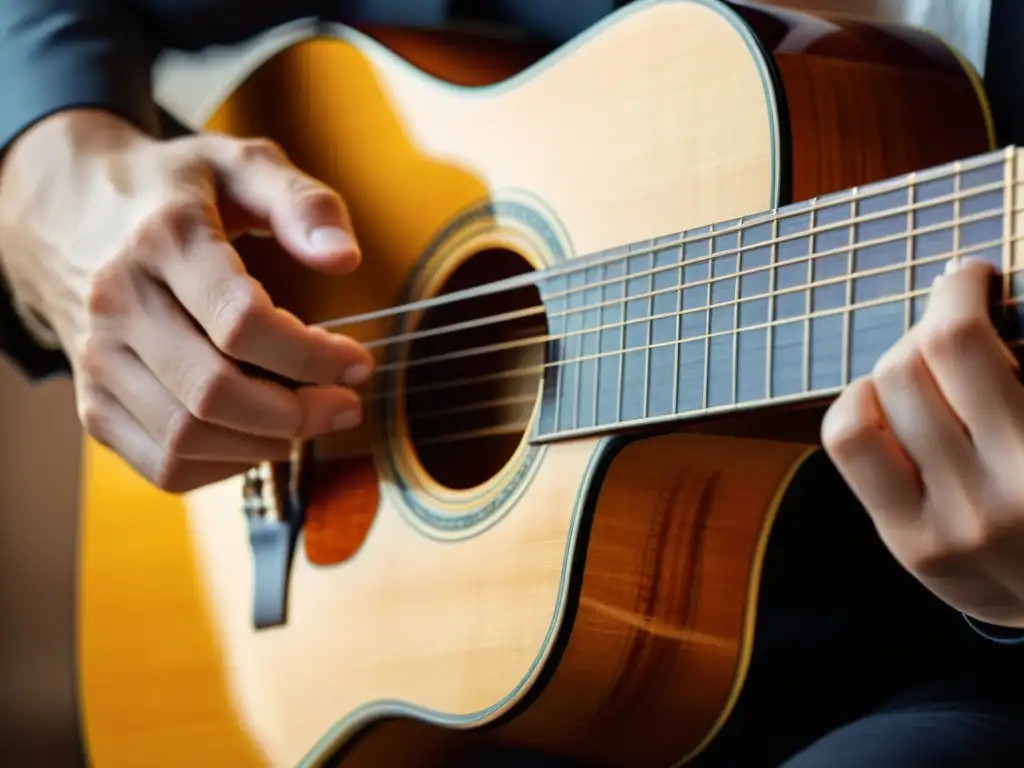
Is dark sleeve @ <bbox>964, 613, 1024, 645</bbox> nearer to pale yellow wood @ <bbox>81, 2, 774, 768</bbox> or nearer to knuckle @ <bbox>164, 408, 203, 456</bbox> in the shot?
pale yellow wood @ <bbox>81, 2, 774, 768</bbox>

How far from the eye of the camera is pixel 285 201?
0.80 meters

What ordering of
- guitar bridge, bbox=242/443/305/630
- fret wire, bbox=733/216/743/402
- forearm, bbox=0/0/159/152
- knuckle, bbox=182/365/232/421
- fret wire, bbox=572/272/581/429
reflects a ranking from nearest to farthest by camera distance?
1. fret wire, bbox=733/216/743/402
2. fret wire, bbox=572/272/581/429
3. knuckle, bbox=182/365/232/421
4. guitar bridge, bbox=242/443/305/630
5. forearm, bbox=0/0/159/152

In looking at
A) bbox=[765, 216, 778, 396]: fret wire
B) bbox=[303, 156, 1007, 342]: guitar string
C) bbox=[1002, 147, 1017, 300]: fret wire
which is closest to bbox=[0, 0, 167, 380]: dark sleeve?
bbox=[303, 156, 1007, 342]: guitar string

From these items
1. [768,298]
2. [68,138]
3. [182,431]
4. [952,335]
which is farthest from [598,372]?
[68,138]

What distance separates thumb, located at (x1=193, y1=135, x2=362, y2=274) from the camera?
77 centimetres

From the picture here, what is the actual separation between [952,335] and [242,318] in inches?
18.0

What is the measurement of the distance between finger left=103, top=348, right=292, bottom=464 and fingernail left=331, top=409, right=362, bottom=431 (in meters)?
0.07

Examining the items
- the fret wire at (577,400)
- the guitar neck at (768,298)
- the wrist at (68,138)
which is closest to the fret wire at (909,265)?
the guitar neck at (768,298)

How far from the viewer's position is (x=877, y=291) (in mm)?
477

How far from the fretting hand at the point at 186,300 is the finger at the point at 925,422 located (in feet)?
1.36

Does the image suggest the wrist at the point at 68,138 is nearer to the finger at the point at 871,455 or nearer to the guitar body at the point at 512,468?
the guitar body at the point at 512,468

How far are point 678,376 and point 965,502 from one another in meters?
0.16

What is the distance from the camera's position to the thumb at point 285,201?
77 cm

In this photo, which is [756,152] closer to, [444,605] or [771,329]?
[771,329]
